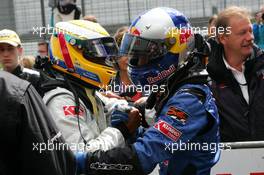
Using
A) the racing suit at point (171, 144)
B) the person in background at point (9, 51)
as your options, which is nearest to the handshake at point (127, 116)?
the racing suit at point (171, 144)

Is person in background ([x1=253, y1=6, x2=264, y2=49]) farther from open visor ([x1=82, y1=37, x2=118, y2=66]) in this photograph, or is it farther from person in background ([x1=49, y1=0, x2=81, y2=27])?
open visor ([x1=82, y1=37, x2=118, y2=66])

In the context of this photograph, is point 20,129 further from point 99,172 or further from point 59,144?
point 99,172

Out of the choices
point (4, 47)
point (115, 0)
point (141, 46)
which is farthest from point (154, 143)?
point (115, 0)

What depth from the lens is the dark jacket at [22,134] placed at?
181 centimetres

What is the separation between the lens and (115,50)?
3412 millimetres

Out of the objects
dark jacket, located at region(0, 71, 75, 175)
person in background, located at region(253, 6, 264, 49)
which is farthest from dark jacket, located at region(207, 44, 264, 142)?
dark jacket, located at region(0, 71, 75, 175)

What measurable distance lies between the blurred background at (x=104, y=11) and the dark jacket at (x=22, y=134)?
5.74 metres

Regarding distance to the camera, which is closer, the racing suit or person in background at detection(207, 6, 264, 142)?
the racing suit

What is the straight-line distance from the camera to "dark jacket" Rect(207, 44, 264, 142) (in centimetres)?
417

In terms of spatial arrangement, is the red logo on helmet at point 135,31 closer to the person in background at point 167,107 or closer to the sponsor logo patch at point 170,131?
the person in background at point 167,107

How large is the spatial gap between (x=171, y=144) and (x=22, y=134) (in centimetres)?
97

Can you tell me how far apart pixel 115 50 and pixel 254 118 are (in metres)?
1.29

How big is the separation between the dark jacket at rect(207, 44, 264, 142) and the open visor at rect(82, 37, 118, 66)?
3.76 ft

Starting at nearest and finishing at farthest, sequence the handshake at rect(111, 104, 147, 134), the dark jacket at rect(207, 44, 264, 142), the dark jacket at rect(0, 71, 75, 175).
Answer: the dark jacket at rect(0, 71, 75, 175)
the handshake at rect(111, 104, 147, 134)
the dark jacket at rect(207, 44, 264, 142)
